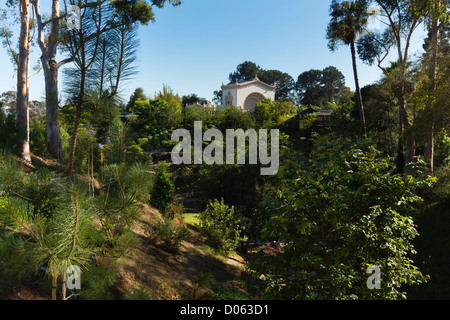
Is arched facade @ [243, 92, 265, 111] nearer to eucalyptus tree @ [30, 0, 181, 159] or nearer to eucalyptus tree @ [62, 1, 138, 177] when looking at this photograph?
eucalyptus tree @ [30, 0, 181, 159]

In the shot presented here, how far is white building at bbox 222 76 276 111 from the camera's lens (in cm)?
4425

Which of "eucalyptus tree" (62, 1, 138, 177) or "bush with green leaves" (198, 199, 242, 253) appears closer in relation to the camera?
"eucalyptus tree" (62, 1, 138, 177)

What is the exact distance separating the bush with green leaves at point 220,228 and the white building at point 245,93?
34341 mm

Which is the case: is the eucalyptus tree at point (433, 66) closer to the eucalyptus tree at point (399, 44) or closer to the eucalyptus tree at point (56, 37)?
the eucalyptus tree at point (399, 44)

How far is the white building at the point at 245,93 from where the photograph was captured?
44.2 m

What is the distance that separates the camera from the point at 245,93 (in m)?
45.2

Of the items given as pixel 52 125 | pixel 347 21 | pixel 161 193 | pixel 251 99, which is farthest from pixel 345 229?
pixel 251 99

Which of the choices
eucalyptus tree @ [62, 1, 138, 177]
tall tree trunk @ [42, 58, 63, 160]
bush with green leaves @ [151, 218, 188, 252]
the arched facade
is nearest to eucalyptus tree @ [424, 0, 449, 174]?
bush with green leaves @ [151, 218, 188, 252]

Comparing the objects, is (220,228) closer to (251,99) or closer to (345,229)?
(345,229)

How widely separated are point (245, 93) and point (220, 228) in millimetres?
37932

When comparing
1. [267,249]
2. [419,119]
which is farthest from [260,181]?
[419,119]

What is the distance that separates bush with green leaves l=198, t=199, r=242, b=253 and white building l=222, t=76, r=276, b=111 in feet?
113

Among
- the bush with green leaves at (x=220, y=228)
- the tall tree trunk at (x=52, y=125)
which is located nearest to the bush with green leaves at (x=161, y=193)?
the bush with green leaves at (x=220, y=228)
